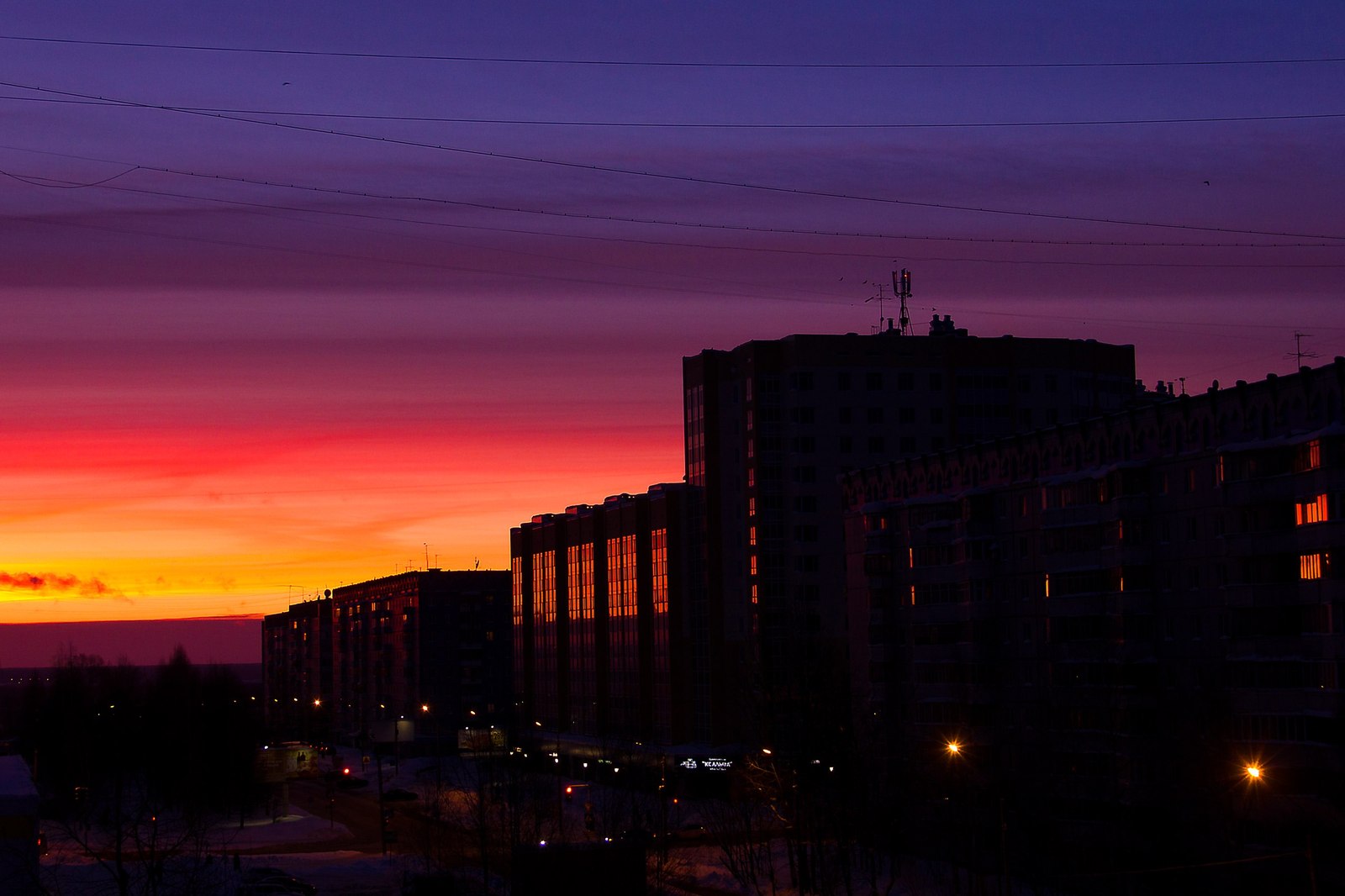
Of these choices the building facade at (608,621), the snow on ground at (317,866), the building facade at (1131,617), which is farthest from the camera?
the building facade at (608,621)

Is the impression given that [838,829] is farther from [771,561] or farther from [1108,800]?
[771,561]

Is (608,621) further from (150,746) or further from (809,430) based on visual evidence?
(150,746)

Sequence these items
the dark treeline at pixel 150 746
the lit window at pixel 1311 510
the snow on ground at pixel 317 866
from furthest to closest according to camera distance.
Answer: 1. the dark treeline at pixel 150 746
2. the snow on ground at pixel 317 866
3. the lit window at pixel 1311 510

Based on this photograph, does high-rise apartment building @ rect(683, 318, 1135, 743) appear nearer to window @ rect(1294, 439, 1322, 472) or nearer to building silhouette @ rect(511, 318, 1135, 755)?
building silhouette @ rect(511, 318, 1135, 755)

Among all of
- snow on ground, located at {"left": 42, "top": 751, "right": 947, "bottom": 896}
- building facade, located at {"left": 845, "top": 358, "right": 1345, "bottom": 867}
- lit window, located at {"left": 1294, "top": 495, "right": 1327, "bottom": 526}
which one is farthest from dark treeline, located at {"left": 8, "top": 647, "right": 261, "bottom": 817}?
lit window, located at {"left": 1294, "top": 495, "right": 1327, "bottom": 526}

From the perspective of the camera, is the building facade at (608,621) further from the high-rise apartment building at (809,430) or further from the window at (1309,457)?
the window at (1309,457)

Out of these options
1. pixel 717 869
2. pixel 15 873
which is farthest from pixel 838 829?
pixel 15 873

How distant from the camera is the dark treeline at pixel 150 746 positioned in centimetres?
12394

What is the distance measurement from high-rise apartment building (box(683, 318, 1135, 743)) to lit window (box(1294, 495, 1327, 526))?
2414 inches

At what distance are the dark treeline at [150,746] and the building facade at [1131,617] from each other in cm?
5142

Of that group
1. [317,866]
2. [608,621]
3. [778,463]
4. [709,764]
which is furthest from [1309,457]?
[608,621]

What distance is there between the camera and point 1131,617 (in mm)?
78125

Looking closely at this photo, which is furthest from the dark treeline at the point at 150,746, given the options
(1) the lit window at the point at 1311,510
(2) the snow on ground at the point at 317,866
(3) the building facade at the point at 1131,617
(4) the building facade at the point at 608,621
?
(1) the lit window at the point at 1311,510

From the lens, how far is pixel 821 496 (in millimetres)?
132625
